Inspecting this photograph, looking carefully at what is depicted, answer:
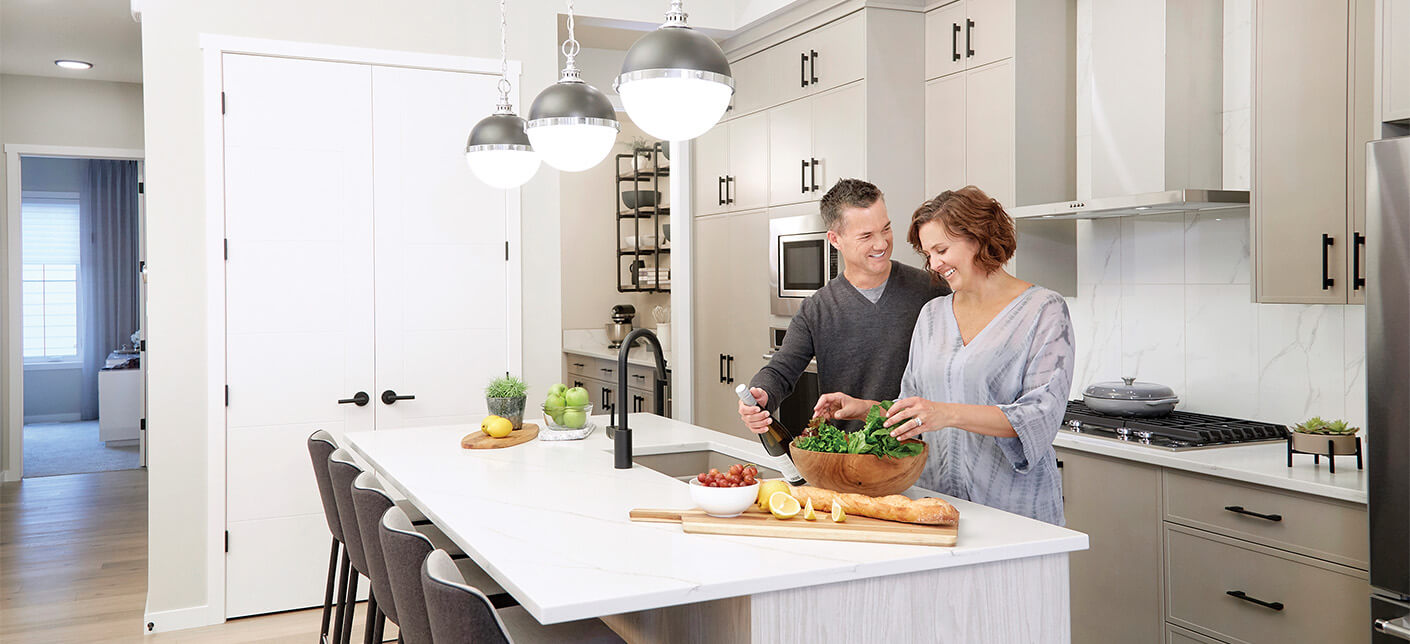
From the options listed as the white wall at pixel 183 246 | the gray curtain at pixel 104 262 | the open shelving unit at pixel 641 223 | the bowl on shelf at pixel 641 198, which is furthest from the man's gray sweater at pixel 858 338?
the gray curtain at pixel 104 262

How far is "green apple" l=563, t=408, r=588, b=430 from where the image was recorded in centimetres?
298

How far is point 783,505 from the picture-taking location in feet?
5.97

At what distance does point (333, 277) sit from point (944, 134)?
2492 mm

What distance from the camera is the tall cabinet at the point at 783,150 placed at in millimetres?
4086

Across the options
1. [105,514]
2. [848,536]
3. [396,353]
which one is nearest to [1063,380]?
[848,536]

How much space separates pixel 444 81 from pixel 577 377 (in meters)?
3.21

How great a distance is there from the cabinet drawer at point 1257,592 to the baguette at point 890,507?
124 centimetres

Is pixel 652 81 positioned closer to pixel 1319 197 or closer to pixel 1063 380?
pixel 1063 380

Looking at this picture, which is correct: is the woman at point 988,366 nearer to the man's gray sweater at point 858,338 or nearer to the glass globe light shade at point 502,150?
the man's gray sweater at point 858,338

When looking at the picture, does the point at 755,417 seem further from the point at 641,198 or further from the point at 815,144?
the point at 641,198

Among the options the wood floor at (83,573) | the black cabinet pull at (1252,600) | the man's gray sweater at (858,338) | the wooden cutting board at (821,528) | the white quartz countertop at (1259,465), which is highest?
the man's gray sweater at (858,338)

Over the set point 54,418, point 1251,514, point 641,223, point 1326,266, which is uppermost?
point 641,223

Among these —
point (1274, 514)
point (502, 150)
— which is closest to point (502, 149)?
point (502, 150)

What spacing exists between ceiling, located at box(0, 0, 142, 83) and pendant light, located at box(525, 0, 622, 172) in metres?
3.74
